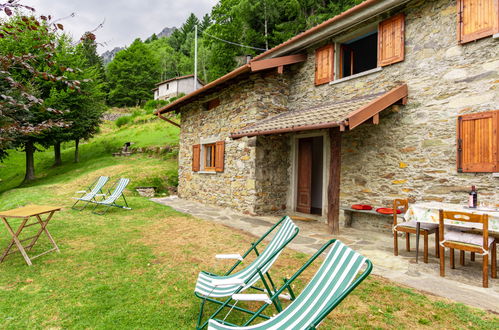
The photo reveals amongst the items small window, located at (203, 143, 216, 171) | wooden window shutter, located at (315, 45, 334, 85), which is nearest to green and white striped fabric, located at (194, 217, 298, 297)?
wooden window shutter, located at (315, 45, 334, 85)

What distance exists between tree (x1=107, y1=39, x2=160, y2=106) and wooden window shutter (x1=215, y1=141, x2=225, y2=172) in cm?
3372

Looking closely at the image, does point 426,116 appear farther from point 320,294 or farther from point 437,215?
point 320,294

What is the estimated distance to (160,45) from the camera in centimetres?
5319

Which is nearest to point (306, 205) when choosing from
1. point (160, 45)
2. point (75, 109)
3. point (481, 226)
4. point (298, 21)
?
point (481, 226)

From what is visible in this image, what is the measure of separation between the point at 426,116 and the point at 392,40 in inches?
71.8

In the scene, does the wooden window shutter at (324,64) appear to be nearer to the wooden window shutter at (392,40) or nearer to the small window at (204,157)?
the wooden window shutter at (392,40)

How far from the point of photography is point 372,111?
5.11m

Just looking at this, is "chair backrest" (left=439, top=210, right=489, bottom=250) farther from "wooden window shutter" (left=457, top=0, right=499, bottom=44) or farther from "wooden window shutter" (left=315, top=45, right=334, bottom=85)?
"wooden window shutter" (left=315, top=45, right=334, bottom=85)

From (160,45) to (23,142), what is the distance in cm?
4344

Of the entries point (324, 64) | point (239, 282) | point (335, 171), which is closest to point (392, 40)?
point (324, 64)

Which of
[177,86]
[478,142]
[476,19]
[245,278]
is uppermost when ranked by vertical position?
[177,86]

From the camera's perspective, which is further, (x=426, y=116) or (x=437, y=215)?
(x=426, y=116)

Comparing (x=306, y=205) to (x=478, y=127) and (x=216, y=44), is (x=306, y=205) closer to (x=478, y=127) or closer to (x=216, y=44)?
(x=478, y=127)

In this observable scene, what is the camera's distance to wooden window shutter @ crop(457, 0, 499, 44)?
462cm
